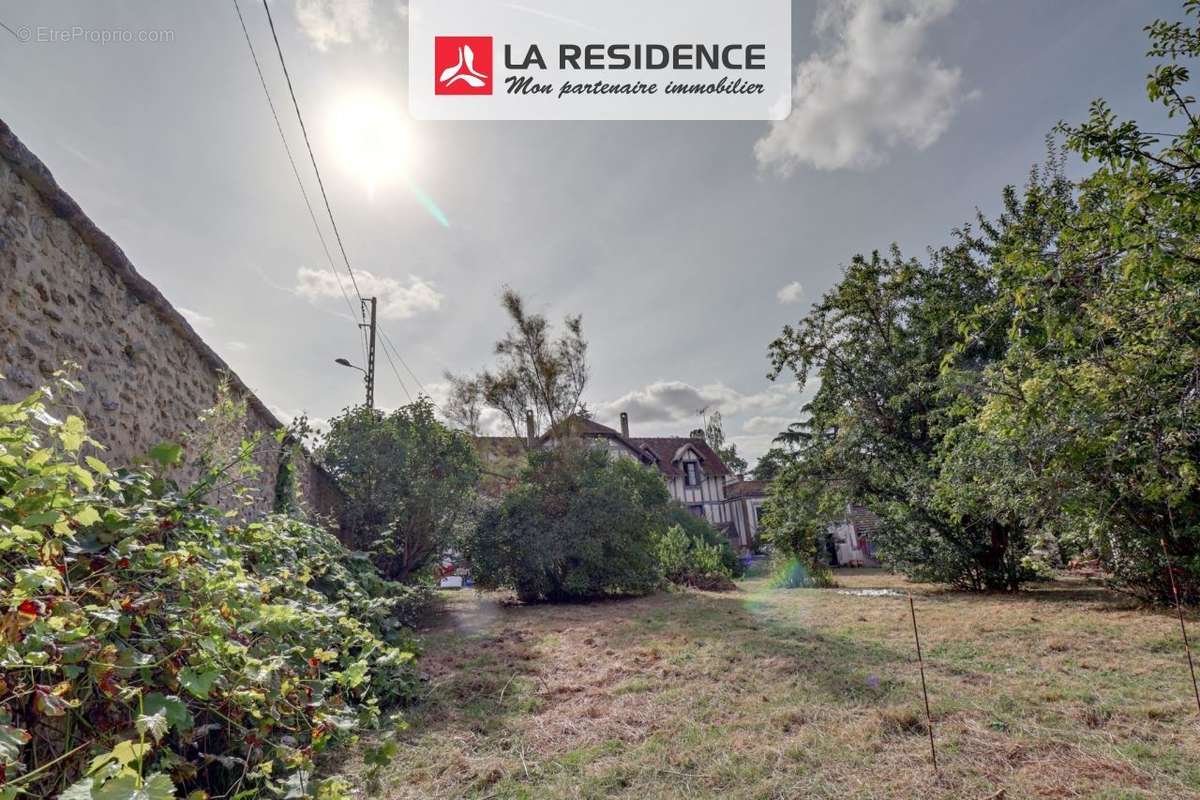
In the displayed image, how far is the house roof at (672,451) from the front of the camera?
25.1 metres

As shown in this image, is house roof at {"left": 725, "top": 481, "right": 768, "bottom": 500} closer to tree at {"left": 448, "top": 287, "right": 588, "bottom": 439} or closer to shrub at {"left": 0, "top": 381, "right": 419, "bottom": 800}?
tree at {"left": 448, "top": 287, "right": 588, "bottom": 439}

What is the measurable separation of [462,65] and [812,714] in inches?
245

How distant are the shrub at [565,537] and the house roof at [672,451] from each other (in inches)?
594

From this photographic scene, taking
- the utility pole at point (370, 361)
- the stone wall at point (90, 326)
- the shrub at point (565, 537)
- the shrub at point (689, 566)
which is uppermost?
the utility pole at point (370, 361)

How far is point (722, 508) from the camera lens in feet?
82.0

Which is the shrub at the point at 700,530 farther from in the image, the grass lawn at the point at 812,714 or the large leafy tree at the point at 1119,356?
the grass lawn at the point at 812,714

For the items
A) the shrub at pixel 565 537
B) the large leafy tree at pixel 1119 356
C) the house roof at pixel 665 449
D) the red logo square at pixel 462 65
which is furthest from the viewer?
the house roof at pixel 665 449

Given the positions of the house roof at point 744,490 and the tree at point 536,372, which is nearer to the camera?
the tree at point 536,372

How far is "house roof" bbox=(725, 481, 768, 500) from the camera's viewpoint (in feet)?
79.1

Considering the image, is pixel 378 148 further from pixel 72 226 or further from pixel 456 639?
pixel 456 639

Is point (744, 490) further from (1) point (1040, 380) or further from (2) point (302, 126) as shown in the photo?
(2) point (302, 126)

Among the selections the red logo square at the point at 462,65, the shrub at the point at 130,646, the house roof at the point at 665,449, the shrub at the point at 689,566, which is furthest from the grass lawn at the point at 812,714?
the house roof at the point at 665,449

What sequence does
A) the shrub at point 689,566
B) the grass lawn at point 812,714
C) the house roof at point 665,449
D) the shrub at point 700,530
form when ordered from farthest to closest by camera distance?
the house roof at point 665,449 < the shrub at point 700,530 < the shrub at point 689,566 < the grass lawn at point 812,714

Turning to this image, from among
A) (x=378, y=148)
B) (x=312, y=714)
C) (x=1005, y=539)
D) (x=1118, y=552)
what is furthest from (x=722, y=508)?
(x=312, y=714)
